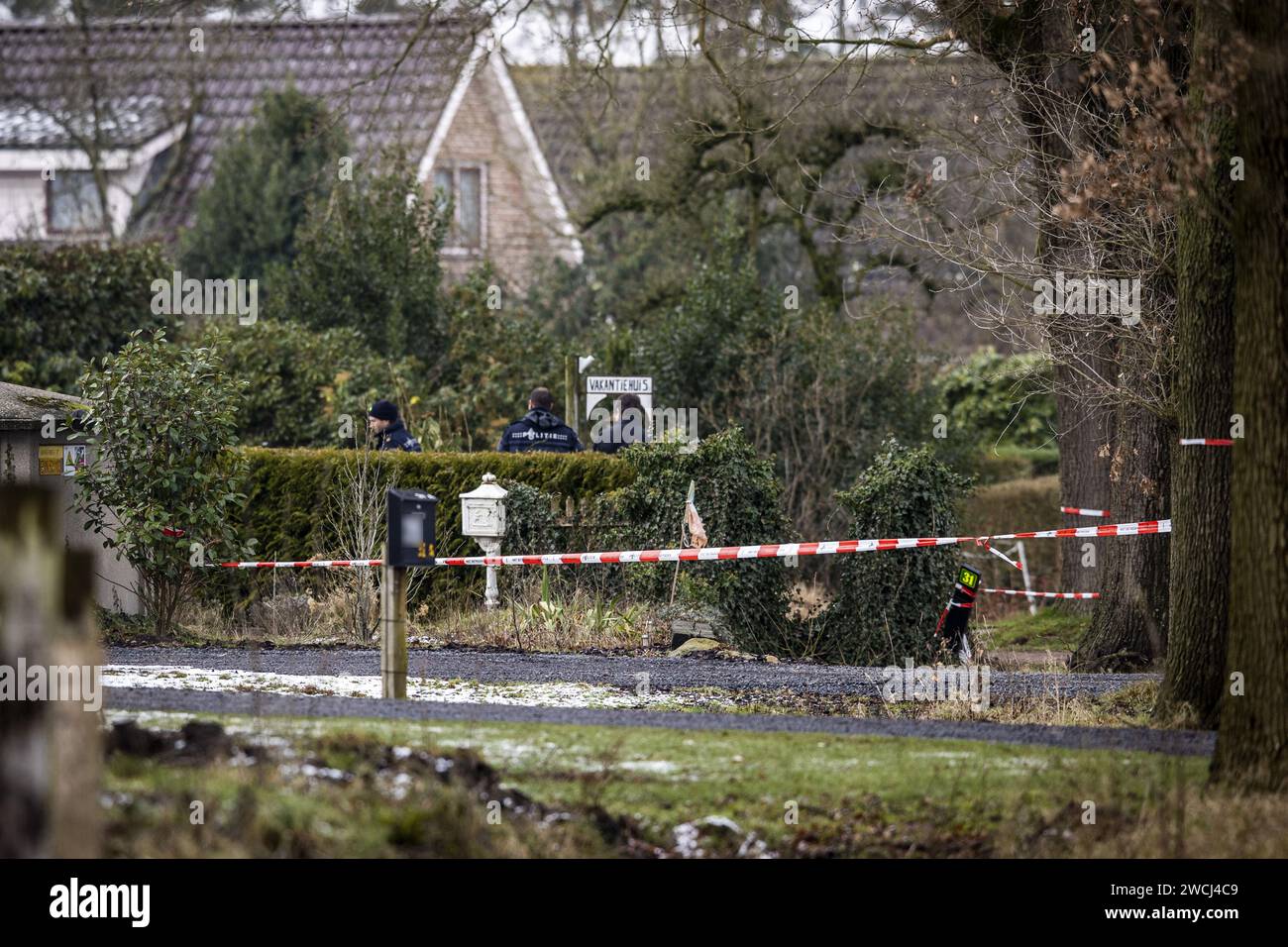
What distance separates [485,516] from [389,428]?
5.61 feet

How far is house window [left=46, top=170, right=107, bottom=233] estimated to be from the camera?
97.6 feet

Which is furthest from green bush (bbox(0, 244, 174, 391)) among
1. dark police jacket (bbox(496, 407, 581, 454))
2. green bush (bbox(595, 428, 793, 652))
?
green bush (bbox(595, 428, 793, 652))

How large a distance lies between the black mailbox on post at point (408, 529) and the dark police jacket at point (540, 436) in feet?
22.0

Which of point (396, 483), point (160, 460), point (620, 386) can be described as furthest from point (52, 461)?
point (620, 386)

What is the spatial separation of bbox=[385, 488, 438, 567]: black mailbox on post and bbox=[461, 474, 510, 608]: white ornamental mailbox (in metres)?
5.27

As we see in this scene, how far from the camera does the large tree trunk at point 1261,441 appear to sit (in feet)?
27.1

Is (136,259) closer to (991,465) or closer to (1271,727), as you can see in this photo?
(991,465)

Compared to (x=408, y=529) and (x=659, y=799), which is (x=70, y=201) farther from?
(x=659, y=799)

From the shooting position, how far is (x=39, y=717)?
529cm

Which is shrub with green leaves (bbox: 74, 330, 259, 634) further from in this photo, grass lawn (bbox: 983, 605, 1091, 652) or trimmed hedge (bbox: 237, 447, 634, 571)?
grass lawn (bbox: 983, 605, 1091, 652)

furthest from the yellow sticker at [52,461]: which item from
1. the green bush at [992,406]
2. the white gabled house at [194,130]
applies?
the white gabled house at [194,130]

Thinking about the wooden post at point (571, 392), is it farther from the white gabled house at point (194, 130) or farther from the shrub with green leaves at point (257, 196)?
the white gabled house at point (194, 130)
